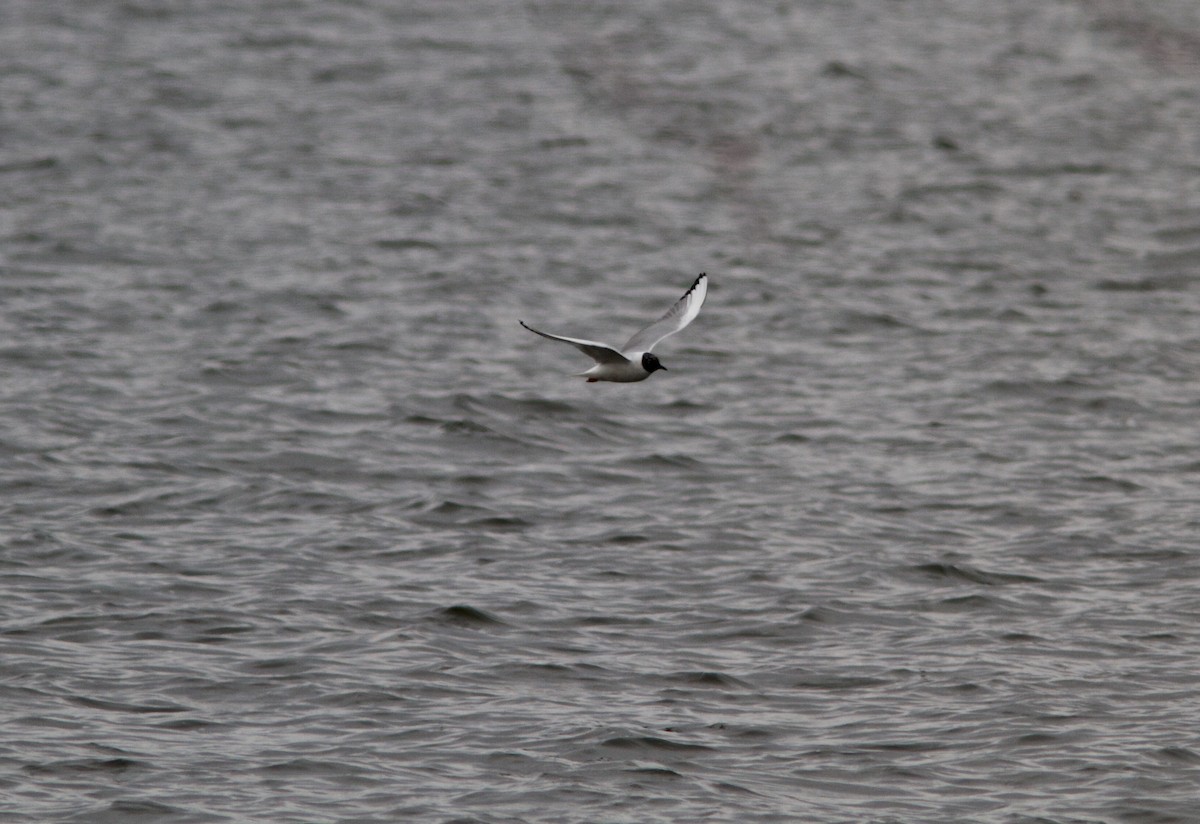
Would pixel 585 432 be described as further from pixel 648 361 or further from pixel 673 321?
pixel 648 361

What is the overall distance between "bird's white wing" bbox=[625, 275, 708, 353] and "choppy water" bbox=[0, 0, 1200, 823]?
1.93 metres

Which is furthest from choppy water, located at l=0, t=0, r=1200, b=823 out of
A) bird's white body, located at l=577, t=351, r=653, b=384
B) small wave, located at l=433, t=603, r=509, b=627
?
bird's white body, located at l=577, t=351, r=653, b=384

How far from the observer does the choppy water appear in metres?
11.6

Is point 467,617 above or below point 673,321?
below

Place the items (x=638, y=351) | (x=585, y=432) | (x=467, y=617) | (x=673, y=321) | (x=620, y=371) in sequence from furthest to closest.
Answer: (x=585, y=432), (x=467, y=617), (x=673, y=321), (x=638, y=351), (x=620, y=371)

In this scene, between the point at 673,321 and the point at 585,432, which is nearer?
the point at 673,321

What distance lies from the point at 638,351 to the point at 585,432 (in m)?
5.11

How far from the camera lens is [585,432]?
17594 mm

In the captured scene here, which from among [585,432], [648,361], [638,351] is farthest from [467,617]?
[585,432]

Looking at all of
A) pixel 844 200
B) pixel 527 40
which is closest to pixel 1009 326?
A: pixel 844 200

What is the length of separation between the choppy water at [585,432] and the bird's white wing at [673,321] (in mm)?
1931

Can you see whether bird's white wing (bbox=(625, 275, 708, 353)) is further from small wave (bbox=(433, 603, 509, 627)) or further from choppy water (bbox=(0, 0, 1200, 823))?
small wave (bbox=(433, 603, 509, 627))

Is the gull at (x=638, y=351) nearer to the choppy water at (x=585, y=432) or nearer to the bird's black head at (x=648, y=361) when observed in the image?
the bird's black head at (x=648, y=361)

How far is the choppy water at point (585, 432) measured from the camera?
38.0 ft
